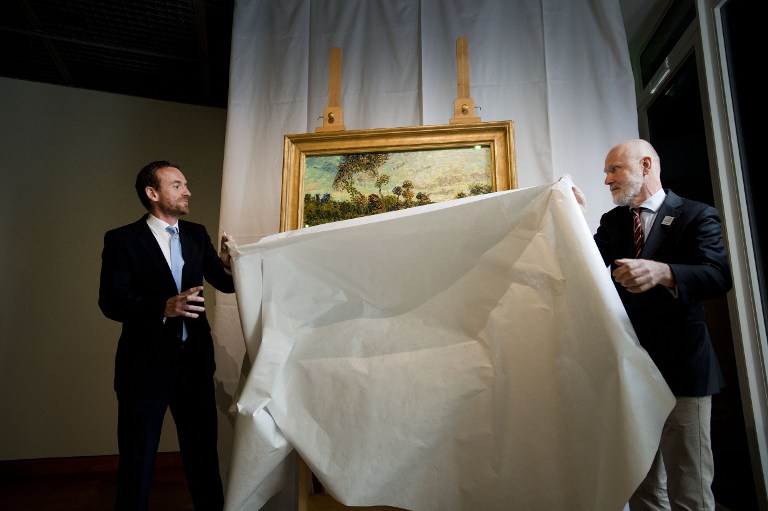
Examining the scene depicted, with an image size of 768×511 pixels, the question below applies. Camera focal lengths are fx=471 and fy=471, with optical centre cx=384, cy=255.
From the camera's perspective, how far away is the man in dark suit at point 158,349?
63.6 inches

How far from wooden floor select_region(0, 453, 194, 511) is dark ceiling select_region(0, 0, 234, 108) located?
98.2 inches

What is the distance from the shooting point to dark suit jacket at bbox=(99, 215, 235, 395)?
5.45ft

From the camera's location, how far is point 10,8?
2.67 metres

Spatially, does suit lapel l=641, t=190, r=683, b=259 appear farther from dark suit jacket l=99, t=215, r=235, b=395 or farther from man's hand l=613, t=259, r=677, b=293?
dark suit jacket l=99, t=215, r=235, b=395

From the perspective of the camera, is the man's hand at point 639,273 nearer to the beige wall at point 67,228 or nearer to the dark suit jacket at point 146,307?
the dark suit jacket at point 146,307

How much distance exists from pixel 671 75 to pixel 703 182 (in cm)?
63

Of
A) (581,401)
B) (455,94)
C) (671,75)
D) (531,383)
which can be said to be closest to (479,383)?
(531,383)

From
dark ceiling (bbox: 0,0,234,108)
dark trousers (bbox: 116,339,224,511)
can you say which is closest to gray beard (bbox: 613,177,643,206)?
dark trousers (bbox: 116,339,224,511)

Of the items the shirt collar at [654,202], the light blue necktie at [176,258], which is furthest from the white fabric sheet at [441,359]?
the light blue necktie at [176,258]

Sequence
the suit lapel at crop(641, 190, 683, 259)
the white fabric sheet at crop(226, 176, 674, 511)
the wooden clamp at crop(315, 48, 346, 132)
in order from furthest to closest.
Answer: the wooden clamp at crop(315, 48, 346, 132)
the suit lapel at crop(641, 190, 683, 259)
the white fabric sheet at crop(226, 176, 674, 511)

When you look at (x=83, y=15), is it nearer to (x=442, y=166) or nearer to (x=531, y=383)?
(x=442, y=166)

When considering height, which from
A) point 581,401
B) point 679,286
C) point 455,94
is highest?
point 455,94

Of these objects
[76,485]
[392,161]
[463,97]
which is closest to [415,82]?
[463,97]

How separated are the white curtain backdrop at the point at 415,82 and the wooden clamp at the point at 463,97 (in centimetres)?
25
